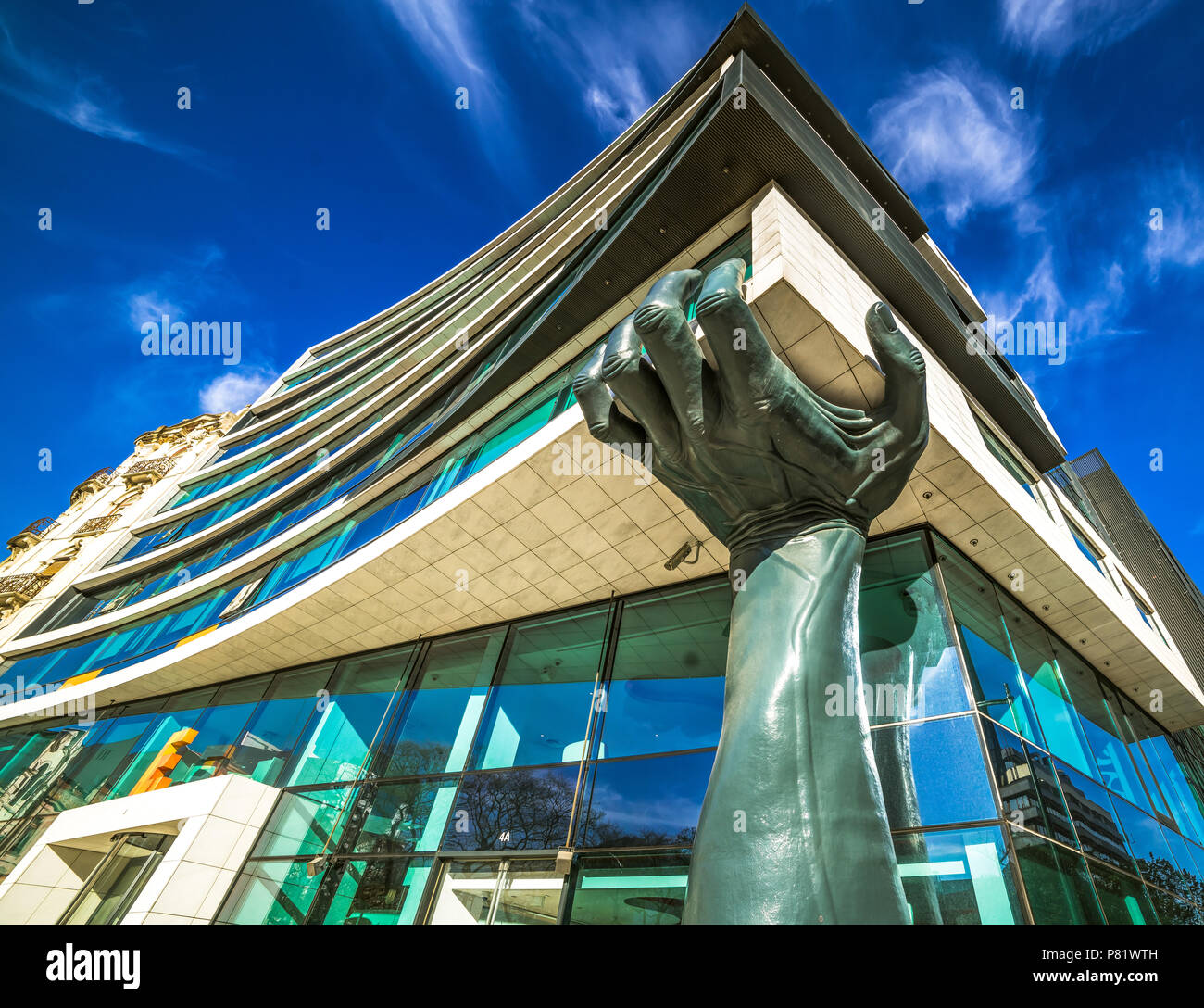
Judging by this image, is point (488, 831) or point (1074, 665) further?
point (1074, 665)

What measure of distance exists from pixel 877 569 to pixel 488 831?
5872 mm

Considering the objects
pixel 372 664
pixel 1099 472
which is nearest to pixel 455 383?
pixel 372 664

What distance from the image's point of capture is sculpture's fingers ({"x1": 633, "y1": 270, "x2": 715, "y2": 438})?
363cm

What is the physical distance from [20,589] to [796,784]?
120 ft

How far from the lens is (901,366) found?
13.8 feet

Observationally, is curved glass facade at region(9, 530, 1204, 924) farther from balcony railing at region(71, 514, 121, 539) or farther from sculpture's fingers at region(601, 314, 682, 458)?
balcony railing at region(71, 514, 121, 539)

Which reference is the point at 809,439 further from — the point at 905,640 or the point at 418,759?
the point at 418,759

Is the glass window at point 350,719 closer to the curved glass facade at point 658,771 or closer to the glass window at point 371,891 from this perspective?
the curved glass facade at point 658,771

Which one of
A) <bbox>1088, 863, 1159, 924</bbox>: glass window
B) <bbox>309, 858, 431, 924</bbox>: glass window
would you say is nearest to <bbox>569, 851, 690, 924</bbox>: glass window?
<bbox>309, 858, 431, 924</bbox>: glass window

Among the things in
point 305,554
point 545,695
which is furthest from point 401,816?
point 305,554

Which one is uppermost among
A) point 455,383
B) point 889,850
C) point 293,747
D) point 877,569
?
point 455,383
